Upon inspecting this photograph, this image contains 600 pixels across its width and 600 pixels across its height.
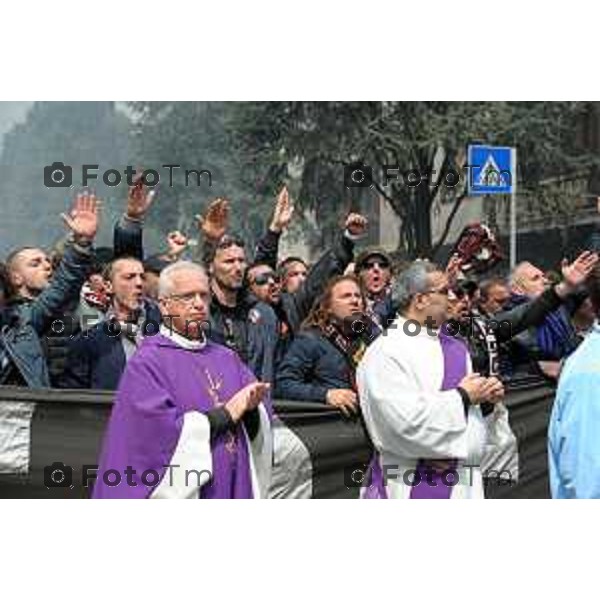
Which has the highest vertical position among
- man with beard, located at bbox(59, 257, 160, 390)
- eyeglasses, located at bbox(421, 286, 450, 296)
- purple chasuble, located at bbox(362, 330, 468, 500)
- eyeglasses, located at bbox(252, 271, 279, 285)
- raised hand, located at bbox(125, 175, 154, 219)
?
raised hand, located at bbox(125, 175, 154, 219)

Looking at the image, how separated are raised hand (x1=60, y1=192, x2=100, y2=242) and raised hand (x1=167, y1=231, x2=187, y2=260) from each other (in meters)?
0.67

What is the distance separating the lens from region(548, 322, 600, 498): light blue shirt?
5.70 metres

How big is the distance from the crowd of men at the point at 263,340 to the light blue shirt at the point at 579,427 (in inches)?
49.0

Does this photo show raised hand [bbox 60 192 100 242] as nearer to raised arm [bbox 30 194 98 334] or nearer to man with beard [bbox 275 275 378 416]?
raised arm [bbox 30 194 98 334]

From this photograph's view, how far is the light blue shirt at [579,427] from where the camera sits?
5703 millimetres

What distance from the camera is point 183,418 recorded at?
21.5 ft

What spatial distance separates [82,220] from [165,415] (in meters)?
1.34

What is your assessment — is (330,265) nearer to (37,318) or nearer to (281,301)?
(281,301)

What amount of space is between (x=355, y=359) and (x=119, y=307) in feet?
4.30

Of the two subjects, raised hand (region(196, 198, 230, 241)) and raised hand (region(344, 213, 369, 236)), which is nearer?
raised hand (region(196, 198, 230, 241))

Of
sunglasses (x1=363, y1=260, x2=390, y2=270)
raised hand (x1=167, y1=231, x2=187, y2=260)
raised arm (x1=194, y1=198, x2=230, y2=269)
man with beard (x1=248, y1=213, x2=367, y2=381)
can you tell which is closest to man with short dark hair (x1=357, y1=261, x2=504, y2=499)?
man with beard (x1=248, y1=213, x2=367, y2=381)

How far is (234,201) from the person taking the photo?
9.59 meters

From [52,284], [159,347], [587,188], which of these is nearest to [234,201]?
[52,284]

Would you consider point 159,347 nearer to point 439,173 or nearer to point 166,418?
point 166,418
